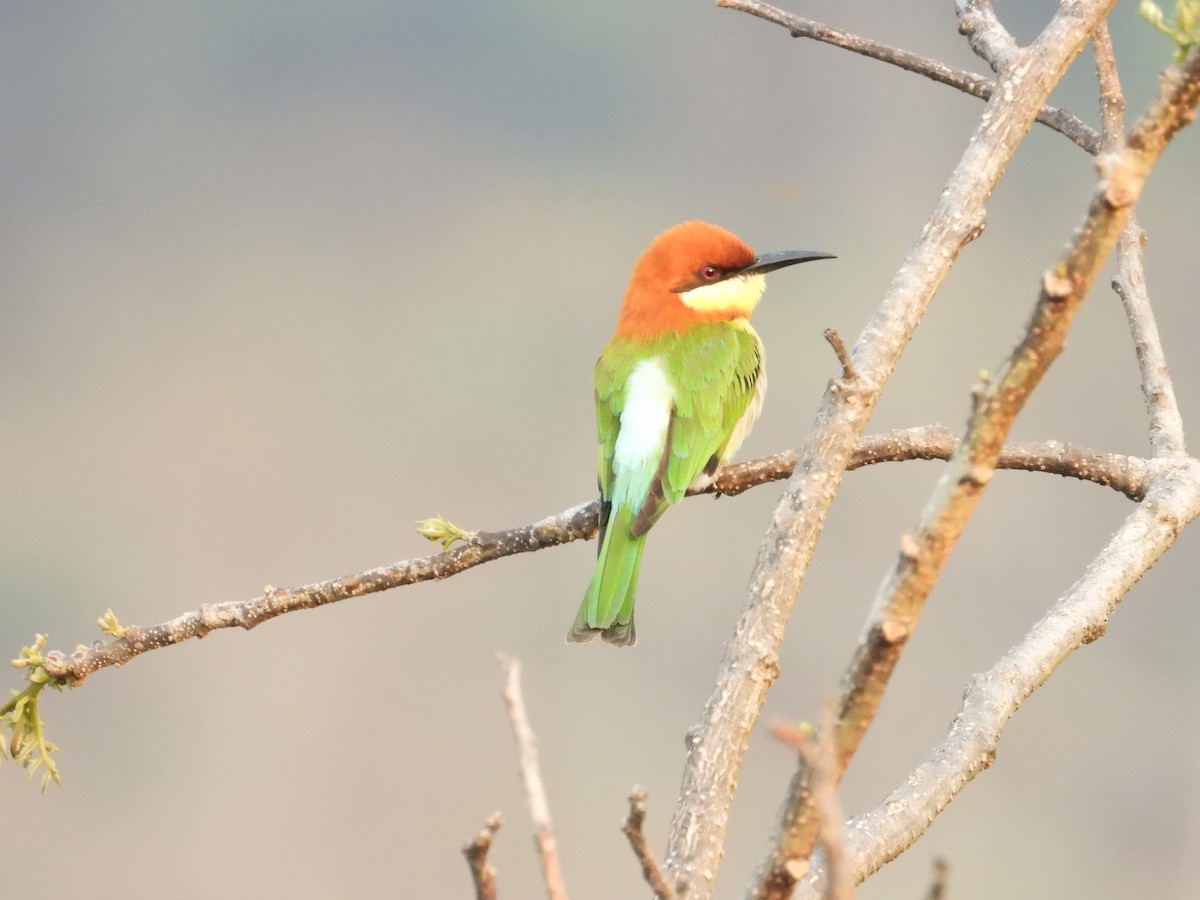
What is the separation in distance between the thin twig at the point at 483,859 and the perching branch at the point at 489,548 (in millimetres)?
614

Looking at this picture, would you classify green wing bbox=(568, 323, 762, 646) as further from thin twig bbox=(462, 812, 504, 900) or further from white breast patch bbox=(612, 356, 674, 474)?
thin twig bbox=(462, 812, 504, 900)

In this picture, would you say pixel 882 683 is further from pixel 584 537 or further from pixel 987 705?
pixel 584 537

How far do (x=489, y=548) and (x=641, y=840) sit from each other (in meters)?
0.69

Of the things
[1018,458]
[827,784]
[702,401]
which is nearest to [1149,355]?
[1018,458]

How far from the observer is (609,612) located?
1504 millimetres

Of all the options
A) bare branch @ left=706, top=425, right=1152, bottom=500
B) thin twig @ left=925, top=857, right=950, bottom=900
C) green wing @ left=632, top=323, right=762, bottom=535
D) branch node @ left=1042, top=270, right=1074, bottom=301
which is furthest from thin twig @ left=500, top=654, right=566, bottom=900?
green wing @ left=632, top=323, right=762, bottom=535

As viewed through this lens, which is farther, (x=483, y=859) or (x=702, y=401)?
(x=702, y=401)

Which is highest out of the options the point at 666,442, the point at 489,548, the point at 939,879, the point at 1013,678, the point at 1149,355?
the point at 666,442

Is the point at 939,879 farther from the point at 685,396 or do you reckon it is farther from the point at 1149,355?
the point at 685,396

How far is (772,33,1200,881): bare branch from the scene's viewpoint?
1.50 ft

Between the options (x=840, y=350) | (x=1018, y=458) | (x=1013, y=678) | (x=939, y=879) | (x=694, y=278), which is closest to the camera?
(x=939, y=879)

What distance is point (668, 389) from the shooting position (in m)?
1.68

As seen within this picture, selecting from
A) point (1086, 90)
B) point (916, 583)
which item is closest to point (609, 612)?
point (916, 583)

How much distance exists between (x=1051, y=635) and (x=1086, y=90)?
340 cm
